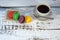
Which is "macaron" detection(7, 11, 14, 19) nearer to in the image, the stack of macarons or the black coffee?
the stack of macarons

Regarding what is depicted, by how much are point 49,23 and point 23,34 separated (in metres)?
0.12

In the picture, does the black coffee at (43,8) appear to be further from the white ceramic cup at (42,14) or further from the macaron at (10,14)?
the macaron at (10,14)

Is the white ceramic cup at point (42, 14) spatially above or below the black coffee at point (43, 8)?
below

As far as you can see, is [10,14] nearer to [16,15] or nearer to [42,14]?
[16,15]

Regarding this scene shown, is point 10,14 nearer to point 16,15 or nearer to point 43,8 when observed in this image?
point 16,15

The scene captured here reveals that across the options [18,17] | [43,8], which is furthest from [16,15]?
[43,8]

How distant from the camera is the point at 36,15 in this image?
68 centimetres

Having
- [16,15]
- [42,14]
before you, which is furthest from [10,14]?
[42,14]

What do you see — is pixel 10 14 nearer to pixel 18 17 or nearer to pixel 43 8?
pixel 18 17

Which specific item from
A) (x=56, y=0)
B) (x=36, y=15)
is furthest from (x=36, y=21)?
(x=56, y=0)

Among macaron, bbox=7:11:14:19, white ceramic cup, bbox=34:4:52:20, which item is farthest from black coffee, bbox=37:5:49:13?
macaron, bbox=7:11:14:19

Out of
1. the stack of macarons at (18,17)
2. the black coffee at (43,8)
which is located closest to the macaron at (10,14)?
the stack of macarons at (18,17)

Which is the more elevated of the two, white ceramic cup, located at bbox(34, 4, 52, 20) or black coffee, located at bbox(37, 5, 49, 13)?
black coffee, located at bbox(37, 5, 49, 13)

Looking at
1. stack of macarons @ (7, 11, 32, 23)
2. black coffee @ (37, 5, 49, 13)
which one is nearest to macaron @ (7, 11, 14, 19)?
stack of macarons @ (7, 11, 32, 23)
